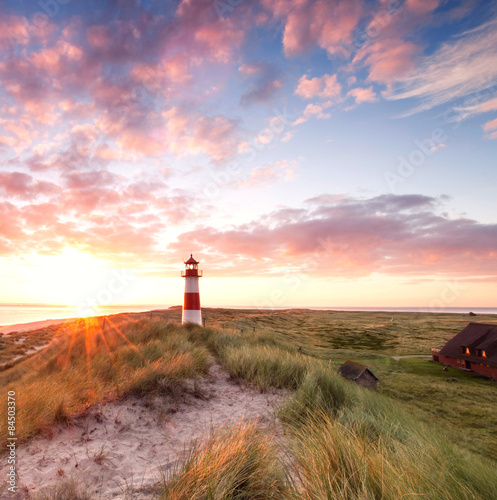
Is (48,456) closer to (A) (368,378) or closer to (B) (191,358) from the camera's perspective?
(B) (191,358)

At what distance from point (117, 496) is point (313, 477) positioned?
8.65 feet

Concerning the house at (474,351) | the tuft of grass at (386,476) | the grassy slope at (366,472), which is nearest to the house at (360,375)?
the grassy slope at (366,472)

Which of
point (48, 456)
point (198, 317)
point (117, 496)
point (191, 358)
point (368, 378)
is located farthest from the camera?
point (198, 317)

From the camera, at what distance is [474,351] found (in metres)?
35.5

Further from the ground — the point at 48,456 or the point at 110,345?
the point at 110,345

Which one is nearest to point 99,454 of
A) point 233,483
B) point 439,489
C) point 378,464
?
point 233,483

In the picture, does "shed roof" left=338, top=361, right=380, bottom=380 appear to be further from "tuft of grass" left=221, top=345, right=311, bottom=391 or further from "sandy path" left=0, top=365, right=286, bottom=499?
"sandy path" left=0, top=365, right=286, bottom=499

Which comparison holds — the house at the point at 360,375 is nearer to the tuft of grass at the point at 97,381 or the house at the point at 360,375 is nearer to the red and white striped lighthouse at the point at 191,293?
the red and white striped lighthouse at the point at 191,293

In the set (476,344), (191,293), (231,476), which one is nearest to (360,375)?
(191,293)

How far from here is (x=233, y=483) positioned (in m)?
3.09

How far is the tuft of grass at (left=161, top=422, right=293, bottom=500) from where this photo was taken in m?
2.91

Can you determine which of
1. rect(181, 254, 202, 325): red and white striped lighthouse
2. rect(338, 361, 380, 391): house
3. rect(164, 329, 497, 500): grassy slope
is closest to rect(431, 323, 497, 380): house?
rect(338, 361, 380, 391): house

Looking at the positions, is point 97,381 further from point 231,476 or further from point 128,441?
point 231,476

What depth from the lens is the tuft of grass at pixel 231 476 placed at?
2.91 m
